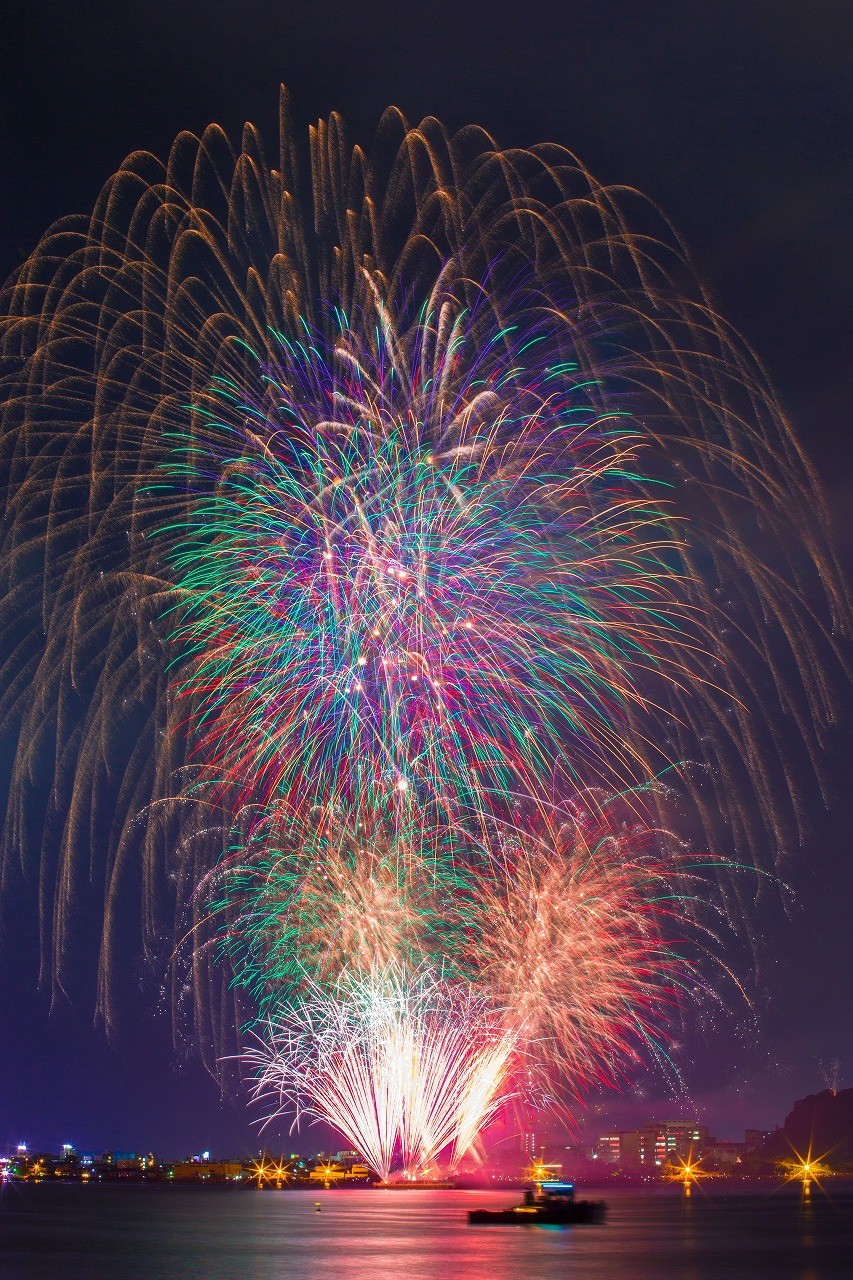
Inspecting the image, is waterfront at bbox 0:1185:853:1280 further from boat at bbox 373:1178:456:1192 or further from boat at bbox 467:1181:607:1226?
boat at bbox 373:1178:456:1192

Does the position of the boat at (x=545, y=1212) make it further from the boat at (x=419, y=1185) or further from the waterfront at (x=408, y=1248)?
the boat at (x=419, y=1185)

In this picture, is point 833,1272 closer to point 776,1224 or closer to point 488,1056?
point 488,1056

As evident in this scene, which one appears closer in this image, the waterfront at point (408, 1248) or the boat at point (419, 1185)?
the waterfront at point (408, 1248)

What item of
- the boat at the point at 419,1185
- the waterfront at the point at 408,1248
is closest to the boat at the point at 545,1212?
the waterfront at the point at 408,1248

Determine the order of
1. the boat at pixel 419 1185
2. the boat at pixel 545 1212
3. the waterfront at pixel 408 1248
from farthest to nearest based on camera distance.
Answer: the boat at pixel 419 1185
the boat at pixel 545 1212
the waterfront at pixel 408 1248

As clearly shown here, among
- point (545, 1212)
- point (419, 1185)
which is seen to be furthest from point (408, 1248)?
point (419, 1185)

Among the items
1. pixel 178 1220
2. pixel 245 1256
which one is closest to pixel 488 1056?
pixel 245 1256
